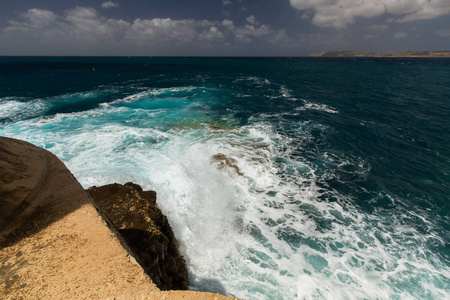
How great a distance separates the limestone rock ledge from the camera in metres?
3.43

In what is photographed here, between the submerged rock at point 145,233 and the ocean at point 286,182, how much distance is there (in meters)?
1.06

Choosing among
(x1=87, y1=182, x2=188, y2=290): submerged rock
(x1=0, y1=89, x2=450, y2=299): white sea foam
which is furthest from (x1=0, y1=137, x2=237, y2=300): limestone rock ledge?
(x1=0, y1=89, x2=450, y2=299): white sea foam

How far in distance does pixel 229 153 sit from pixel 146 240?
11.6 metres

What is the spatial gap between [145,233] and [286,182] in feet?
35.6

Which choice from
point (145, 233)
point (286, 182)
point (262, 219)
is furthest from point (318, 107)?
point (145, 233)

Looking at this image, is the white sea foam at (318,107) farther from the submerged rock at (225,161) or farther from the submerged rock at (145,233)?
the submerged rock at (145,233)

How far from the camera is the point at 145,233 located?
8.12m

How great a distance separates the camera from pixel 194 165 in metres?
17.0

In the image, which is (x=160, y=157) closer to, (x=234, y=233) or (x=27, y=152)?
(x=234, y=233)

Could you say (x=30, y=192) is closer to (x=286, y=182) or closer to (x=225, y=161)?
(x=225, y=161)

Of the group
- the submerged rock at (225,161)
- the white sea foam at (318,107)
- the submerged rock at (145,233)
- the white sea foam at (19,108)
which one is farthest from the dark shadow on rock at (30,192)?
the white sea foam at (318,107)

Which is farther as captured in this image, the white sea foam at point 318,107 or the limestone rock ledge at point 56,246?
the white sea foam at point 318,107

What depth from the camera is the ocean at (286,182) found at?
9.53 meters

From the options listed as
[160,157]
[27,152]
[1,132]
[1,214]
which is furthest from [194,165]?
[1,132]
